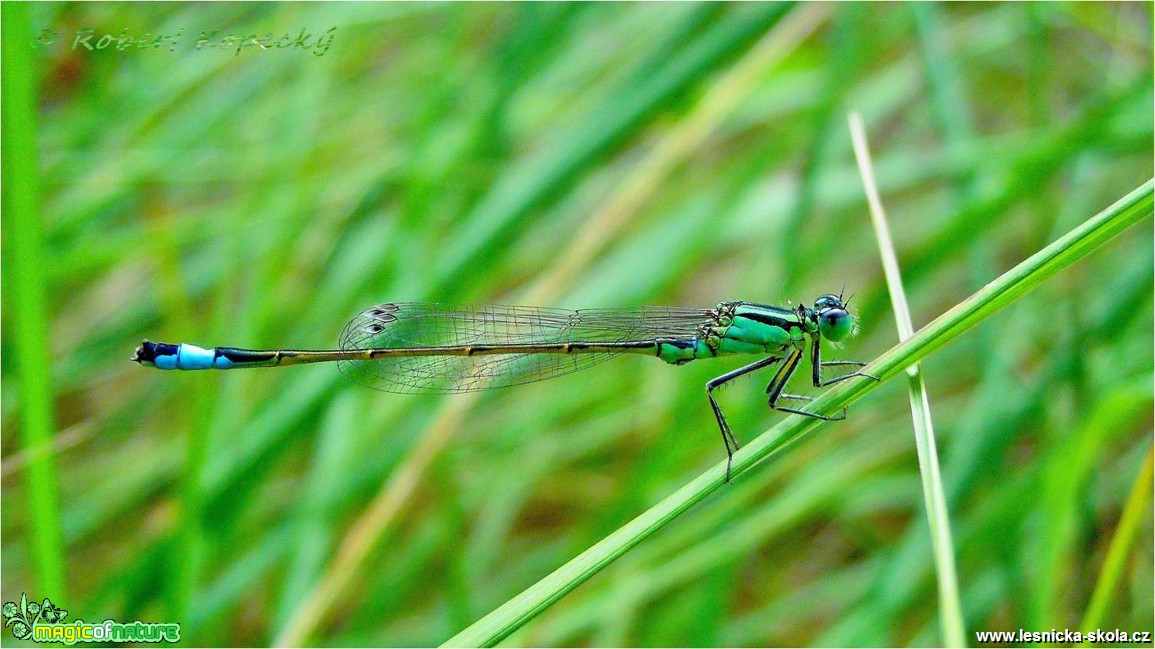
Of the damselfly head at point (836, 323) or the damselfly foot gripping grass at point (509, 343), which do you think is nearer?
the damselfly head at point (836, 323)

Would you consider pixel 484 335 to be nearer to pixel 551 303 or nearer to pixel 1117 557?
pixel 551 303

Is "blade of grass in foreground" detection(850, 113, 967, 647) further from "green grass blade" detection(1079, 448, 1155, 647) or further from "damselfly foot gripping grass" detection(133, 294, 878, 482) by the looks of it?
"damselfly foot gripping grass" detection(133, 294, 878, 482)

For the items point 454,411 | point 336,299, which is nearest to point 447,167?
point 336,299

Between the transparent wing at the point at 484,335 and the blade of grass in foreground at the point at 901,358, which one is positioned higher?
the transparent wing at the point at 484,335

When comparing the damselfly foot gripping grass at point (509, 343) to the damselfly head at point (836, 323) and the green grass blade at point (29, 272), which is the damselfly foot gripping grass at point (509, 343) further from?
the green grass blade at point (29, 272)

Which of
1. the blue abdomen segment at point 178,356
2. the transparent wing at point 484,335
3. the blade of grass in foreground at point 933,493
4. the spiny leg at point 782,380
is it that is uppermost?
the transparent wing at point 484,335

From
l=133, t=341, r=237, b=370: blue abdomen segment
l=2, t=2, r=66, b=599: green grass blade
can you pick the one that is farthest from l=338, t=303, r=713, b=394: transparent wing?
l=2, t=2, r=66, b=599: green grass blade

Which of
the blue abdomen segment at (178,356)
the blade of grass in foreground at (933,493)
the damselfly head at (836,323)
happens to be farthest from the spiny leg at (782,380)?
the blue abdomen segment at (178,356)
